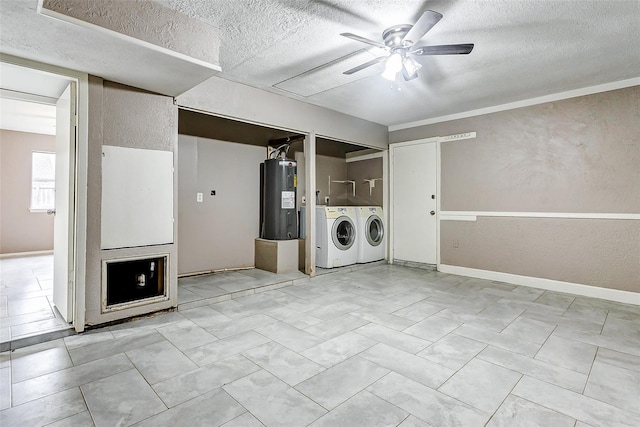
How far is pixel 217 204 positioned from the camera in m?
4.80

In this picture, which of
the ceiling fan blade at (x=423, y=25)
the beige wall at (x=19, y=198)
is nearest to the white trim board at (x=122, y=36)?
the ceiling fan blade at (x=423, y=25)

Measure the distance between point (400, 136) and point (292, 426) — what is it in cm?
496

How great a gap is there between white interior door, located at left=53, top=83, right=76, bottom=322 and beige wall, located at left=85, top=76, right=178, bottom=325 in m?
0.14

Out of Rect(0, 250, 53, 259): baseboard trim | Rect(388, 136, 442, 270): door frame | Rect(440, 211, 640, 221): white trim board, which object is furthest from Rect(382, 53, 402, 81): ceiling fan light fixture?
Rect(0, 250, 53, 259): baseboard trim

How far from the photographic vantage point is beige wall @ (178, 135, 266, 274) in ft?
14.7

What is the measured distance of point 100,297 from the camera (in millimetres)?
2695

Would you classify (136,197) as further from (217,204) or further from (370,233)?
(370,233)

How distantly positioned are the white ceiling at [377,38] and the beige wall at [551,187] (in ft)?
1.40

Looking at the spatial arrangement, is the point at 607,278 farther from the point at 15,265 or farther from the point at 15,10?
the point at 15,265

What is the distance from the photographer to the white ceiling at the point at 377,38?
2152 mm

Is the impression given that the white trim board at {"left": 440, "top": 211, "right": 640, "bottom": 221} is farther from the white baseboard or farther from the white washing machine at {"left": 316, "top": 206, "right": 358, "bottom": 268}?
the white washing machine at {"left": 316, "top": 206, "right": 358, "bottom": 268}

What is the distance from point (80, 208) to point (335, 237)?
3.27 m

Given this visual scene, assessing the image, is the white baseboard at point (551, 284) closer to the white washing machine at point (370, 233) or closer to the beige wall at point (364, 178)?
the white washing machine at point (370, 233)

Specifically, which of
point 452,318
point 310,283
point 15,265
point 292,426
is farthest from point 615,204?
point 15,265
